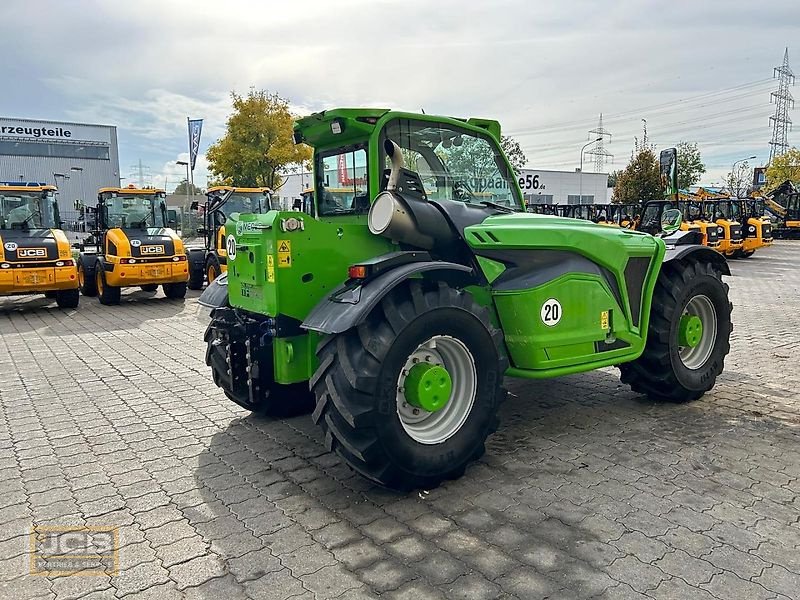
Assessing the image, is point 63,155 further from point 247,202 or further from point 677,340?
point 677,340

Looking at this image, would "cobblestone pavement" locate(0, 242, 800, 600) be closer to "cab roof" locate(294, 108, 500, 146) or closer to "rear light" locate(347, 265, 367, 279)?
"rear light" locate(347, 265, 367, 279)

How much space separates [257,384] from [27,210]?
1046 cm

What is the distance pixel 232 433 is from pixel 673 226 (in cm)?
496

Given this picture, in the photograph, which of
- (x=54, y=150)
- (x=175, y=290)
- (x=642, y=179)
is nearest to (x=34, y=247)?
(x=175, y=290)

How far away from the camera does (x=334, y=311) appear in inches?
142

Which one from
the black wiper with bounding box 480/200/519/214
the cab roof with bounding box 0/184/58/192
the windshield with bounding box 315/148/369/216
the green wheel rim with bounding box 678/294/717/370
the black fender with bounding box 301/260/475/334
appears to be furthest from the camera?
the cab roof with bounding box 0/184/58/192

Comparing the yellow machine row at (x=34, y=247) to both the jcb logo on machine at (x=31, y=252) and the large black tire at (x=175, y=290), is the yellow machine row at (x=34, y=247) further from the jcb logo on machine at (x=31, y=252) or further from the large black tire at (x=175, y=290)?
the large black tire at (x=175, y=290)

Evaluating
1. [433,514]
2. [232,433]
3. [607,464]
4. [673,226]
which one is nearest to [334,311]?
[433,514]

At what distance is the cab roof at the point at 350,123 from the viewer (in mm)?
4324

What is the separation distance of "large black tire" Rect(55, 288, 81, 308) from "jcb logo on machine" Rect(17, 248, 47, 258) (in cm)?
81

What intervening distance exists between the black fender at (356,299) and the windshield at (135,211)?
1110 centimetres

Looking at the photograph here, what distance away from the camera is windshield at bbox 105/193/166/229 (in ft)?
44.1

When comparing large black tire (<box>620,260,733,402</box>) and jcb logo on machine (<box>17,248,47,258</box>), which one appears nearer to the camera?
large black tire (<box>620,260,733,402</box>)

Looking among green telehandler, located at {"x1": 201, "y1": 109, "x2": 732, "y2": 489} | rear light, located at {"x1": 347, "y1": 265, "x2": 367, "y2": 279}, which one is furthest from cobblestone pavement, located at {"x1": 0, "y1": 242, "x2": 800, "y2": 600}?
rear light, located at {"x1": 347, "y1": 265, "x2": 367, "y2": 279}
